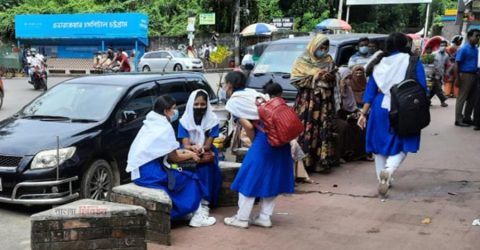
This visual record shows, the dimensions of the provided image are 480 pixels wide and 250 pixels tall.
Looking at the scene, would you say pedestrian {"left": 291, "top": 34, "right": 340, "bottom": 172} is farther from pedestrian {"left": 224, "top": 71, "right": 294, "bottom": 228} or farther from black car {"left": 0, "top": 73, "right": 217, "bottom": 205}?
pedestrian {"left": 224, "top": 71, "right": 294, "bottom": 228}

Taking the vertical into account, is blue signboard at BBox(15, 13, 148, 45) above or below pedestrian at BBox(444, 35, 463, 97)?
above

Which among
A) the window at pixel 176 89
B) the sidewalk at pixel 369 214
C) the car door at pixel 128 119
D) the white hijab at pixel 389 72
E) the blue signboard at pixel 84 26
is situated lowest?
the sidewalk at pixel 369 214

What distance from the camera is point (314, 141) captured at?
23.5 ft

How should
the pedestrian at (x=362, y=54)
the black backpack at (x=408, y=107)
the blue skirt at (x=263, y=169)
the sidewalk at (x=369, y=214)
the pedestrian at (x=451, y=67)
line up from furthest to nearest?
the pedestrian at (x=451, y=67) < the pedestrian at (x=362, y=54) < the black backpack at (x=408, y=107) < the blue skirt at (x=263, y=169) < the sidewalk at (x=369, y=214)

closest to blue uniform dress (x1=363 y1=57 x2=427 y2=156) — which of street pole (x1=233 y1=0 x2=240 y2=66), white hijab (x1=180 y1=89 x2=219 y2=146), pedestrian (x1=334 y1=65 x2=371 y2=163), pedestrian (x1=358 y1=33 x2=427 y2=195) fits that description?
pedestrian (x1=358 y1=33 x2=427 y2=195)

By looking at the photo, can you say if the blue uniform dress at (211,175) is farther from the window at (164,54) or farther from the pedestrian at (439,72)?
the window at (164,54)

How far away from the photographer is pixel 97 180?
614 centimetres

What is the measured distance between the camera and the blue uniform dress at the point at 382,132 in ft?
19.4

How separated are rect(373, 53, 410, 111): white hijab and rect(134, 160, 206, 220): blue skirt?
241 cm

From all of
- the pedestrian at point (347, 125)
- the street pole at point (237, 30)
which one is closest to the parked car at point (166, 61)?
the street pole at point (237, 30)

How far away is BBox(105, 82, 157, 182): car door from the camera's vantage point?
6.44 m

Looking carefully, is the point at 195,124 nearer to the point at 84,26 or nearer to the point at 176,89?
the point at 176,89

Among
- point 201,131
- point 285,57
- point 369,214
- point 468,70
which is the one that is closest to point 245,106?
point 201,131

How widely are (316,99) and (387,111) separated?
1.24 metres
